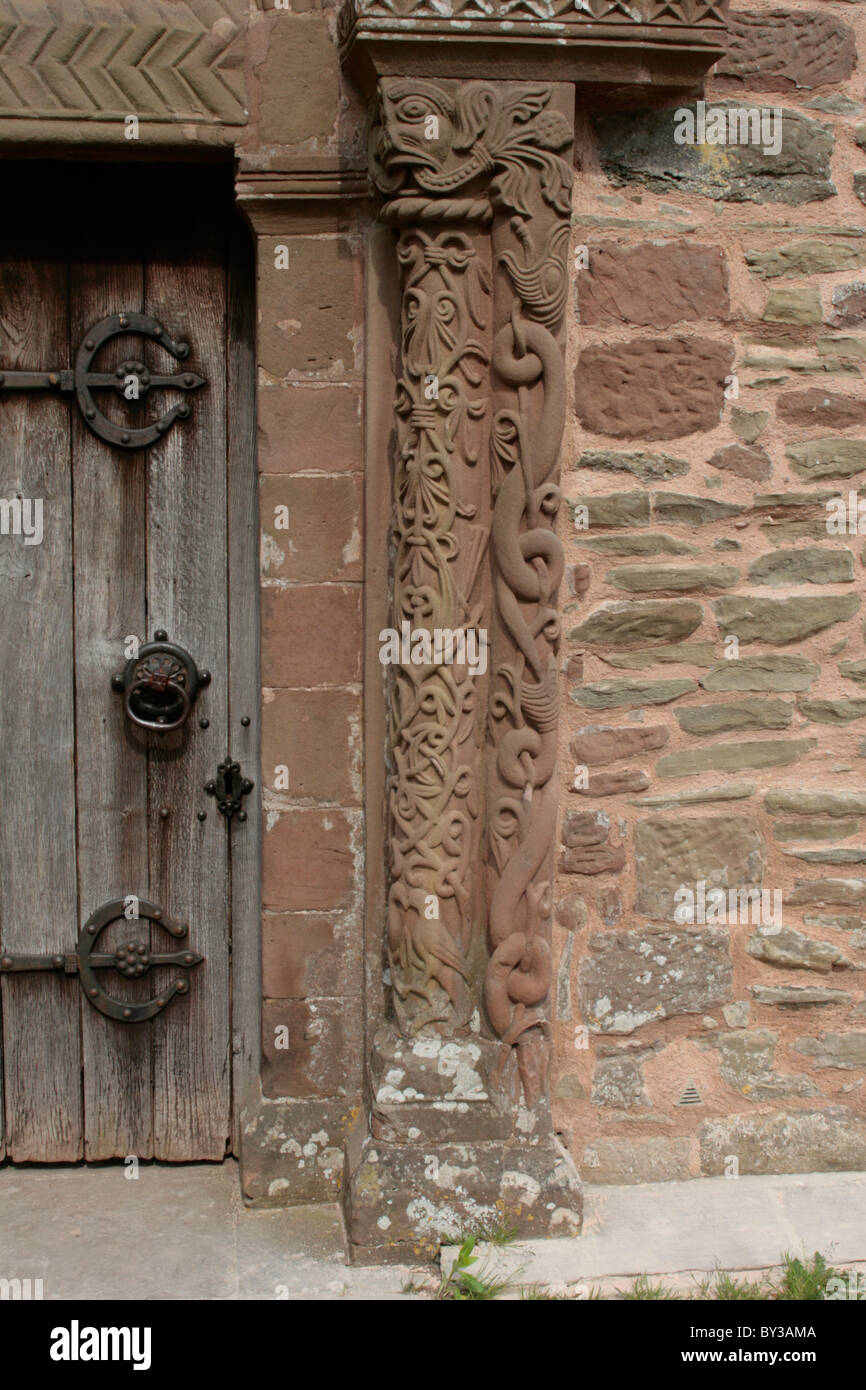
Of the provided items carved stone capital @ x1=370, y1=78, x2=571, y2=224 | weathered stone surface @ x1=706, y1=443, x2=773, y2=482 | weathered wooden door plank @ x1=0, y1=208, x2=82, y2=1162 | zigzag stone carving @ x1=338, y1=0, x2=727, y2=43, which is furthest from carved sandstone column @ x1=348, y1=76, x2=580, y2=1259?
weathered wooden door plank @ x1=0, y1=208, x2=82, y2=1162

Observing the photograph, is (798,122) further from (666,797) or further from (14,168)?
(14,168)

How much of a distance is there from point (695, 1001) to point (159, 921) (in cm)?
132

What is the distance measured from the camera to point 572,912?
106 inches

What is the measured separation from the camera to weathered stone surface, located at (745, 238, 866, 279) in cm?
263

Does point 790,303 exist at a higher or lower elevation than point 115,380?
higher

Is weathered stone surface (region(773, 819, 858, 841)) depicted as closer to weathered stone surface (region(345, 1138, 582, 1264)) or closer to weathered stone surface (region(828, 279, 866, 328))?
weathered stone surface (region(345, 1138, 582, 1264))

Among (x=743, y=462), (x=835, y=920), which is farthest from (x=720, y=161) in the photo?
(x=835, y=920)

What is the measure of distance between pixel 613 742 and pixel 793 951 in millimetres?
677

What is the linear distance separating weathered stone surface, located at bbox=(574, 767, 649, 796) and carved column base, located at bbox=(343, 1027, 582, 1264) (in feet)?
2.02

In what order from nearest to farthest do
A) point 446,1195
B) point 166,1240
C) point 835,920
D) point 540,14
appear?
point 540,14, point 446,1195, point 166,1240, point 835,920

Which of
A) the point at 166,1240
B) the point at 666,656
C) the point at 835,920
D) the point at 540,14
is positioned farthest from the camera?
the point at 835,920

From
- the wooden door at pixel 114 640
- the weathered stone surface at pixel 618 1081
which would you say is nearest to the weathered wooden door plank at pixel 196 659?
the wooden door at pixel 114 640

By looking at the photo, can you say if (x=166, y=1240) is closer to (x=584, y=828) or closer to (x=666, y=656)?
(x=584, y=828)

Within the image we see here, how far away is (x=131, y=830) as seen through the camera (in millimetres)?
2859
